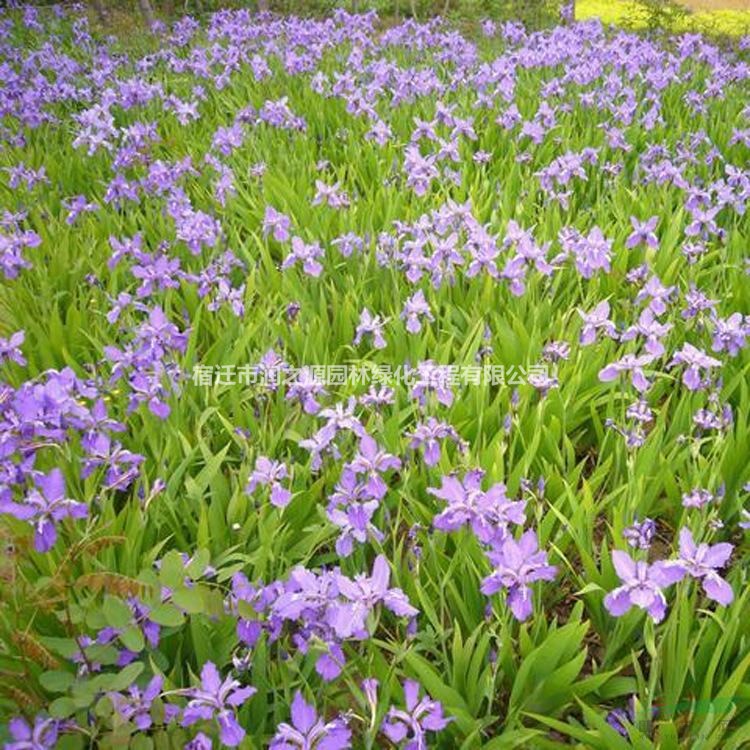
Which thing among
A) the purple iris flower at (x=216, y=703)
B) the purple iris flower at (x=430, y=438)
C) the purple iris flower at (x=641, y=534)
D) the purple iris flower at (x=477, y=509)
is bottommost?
the purple iris flower at (x=216, y=703)

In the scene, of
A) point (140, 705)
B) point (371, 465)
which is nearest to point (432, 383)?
point (371, 465)

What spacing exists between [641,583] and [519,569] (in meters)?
0.21

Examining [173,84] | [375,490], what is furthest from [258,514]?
[173,84]

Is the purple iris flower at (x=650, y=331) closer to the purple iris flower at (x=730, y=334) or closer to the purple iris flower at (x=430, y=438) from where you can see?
the purple iris flower at (x=730, y=334)

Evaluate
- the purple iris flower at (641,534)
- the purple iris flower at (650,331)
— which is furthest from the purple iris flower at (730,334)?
the purple iris flower at (641,534)

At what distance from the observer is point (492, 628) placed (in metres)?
1.49

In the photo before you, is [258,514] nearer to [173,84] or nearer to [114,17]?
[173,84]

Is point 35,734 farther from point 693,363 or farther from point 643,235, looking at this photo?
point 643,235

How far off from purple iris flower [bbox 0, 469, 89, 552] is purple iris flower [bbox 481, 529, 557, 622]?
2.49 feet

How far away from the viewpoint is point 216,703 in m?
1.23

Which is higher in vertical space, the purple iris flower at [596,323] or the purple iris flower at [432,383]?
the purple iris flower at [596,323]

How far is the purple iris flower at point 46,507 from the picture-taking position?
4.56 feet

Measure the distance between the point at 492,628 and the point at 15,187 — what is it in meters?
3.25

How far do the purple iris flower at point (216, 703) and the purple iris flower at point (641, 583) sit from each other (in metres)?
0.64
